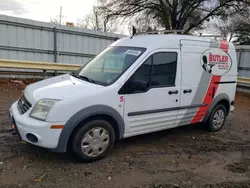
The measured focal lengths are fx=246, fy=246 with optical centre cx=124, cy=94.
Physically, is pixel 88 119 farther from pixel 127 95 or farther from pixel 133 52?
pixel 133 52

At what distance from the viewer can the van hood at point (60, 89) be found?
357 centimetres

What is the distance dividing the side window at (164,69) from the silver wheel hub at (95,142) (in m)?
1.25

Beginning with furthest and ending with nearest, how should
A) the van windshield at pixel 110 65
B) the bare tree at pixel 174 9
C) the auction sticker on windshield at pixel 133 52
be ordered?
the bare tree at pixel 174 9 → the auction sticker on windshield at pixel 133 52 → the van windshield at pixel 110 65

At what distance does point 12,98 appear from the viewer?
294 inches

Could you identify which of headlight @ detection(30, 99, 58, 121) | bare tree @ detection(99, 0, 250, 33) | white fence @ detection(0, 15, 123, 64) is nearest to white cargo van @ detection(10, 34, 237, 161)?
headlight @ detection(30, 99, 58, 121)

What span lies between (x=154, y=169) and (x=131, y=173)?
394mm

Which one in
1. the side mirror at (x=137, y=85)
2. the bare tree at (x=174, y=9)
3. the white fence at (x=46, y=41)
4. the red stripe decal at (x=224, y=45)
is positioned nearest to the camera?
the side mirror at (x=137, y=85)

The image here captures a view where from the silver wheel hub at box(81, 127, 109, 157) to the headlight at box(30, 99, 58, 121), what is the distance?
67cm

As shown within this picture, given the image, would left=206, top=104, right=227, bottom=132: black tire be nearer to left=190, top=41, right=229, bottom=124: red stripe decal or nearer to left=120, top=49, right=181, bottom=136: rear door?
left=190, top=41, right=229, bottom=124: red stripe decal

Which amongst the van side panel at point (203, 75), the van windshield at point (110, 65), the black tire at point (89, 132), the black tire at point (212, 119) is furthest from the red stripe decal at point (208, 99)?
the black tire at point (89, 132)

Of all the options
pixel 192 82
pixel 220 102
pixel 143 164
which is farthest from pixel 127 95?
pixel 220 102

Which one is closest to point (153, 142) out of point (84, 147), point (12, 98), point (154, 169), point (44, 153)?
point (154, 169)

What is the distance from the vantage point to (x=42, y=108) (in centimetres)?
348

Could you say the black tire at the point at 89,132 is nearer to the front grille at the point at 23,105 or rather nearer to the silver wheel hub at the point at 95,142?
the silver wheel hub at the point at 95,142
